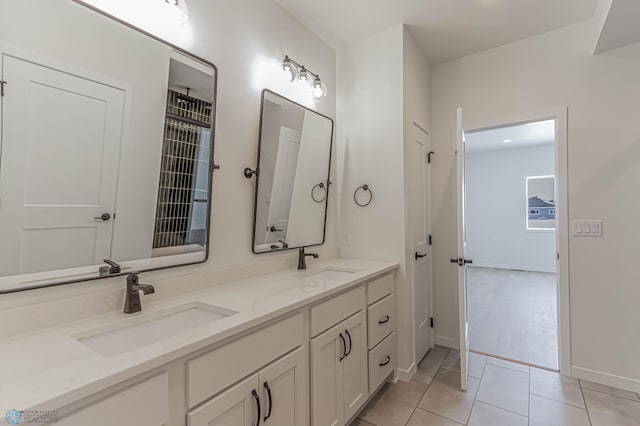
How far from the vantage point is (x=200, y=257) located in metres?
1.56

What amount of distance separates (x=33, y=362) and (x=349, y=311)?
131 centimetres

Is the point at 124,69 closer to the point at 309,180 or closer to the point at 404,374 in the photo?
the point at 309,180

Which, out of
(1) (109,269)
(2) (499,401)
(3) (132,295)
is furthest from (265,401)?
(2) (499,401)

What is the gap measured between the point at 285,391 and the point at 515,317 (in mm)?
3355

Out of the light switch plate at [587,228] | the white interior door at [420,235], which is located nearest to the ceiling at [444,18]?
the white interior door at [420,235]

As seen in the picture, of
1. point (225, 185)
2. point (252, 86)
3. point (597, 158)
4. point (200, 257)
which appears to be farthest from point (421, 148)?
point (200, 257)

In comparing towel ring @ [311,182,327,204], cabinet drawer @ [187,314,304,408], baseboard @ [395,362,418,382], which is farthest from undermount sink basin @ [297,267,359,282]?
baseboard @ [395,362,418,382]

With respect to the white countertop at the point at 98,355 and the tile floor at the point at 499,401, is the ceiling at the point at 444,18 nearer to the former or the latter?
the white countertop at the point at 98,355

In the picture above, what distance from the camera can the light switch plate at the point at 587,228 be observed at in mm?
2223

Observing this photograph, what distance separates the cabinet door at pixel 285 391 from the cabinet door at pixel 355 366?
355 millimetres

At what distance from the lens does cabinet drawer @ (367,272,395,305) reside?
1.95 m

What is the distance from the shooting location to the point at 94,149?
1.17 metres

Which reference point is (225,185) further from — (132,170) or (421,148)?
(421,148)

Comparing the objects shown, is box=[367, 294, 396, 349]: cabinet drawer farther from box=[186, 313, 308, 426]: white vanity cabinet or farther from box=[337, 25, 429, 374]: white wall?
box=[186, 313, 308, 426]: white vanity cabinet
